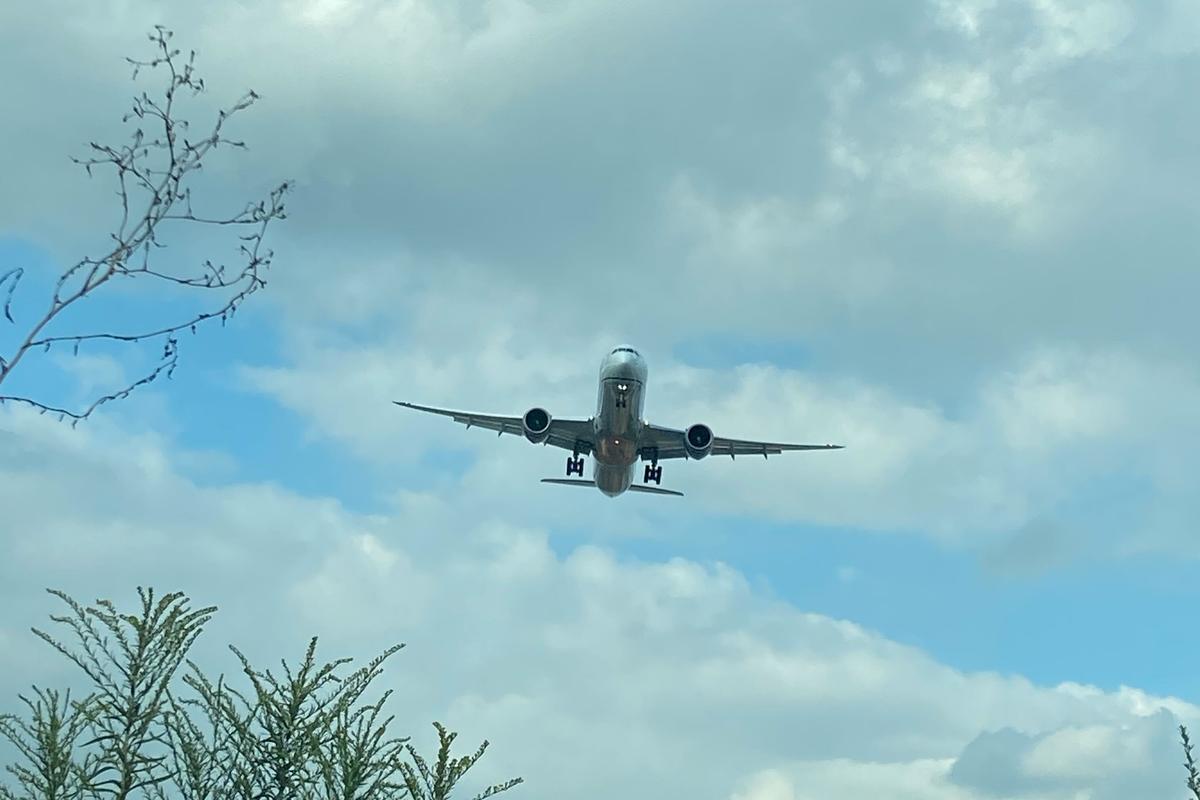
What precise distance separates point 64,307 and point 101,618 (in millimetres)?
10757

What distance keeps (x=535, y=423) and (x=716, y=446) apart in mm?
12534

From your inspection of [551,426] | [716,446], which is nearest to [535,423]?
[551,426]

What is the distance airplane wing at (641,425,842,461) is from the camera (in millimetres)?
68812

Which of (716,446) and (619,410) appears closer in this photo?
(619,410)

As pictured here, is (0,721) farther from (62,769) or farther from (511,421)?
(511,421)

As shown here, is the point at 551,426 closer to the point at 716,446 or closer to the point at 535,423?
the point at 535,423

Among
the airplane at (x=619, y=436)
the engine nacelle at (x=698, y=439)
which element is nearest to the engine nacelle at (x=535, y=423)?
the airplane at (x=619, y=436)

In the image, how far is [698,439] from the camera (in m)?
68.2

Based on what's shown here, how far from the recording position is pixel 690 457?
69.5 metres

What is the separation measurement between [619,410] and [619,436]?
1.72 m

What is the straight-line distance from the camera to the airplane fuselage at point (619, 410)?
6272 centimetres

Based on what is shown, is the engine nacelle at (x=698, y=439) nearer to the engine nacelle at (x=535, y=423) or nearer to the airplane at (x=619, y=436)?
the airplane at (x=619, y=436)

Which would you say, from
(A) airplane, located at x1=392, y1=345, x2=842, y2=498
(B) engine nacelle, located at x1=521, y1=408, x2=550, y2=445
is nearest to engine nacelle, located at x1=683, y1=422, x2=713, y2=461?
(A) airplane, located at x1=392, y1=345, x2=842, y2=498

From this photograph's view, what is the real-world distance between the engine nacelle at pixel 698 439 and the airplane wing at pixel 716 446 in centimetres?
74
